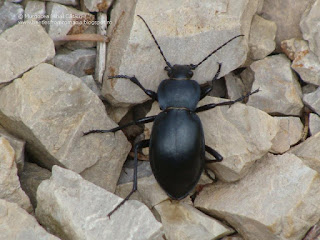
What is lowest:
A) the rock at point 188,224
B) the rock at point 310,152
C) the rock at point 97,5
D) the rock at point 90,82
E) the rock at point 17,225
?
the rock at point 188,224

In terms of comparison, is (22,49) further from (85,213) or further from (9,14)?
(85,213)

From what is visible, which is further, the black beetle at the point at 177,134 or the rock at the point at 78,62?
the rock at the point at 78,62

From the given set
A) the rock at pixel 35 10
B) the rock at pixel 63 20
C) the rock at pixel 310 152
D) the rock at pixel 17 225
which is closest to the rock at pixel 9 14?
the rock at pixel 35 10

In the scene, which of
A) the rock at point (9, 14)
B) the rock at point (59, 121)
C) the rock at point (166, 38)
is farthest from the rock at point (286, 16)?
the rock at point (9, 14)

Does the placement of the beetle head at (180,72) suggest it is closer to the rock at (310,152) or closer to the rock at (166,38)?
the rock at (166,38)

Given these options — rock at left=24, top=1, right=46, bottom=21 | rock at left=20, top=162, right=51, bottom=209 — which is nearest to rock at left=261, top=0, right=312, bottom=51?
rock at left=24, top=1, right=46, bottom=21

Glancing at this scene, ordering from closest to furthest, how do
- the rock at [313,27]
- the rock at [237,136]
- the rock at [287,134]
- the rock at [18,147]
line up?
1. the rock at [18,147]
2. the rock at [237,136]
3. the rock at [287,134]
4. the rock at [313,27]

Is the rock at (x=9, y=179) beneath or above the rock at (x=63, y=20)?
beneath

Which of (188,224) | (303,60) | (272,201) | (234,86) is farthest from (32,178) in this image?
(303,60)

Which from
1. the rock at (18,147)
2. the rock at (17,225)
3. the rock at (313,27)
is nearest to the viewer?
the rock at (17,225)
